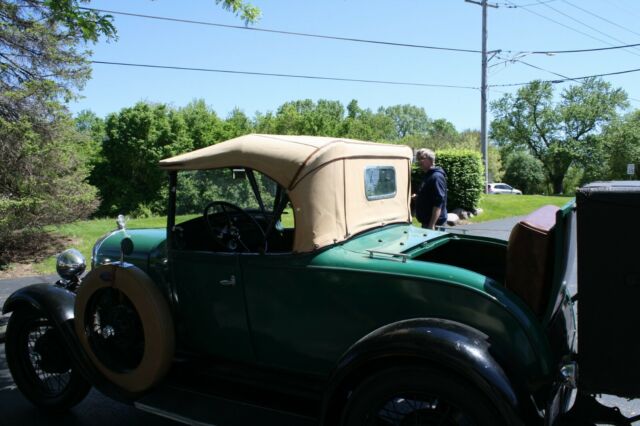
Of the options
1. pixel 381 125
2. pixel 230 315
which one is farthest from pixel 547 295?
pixel 381 125

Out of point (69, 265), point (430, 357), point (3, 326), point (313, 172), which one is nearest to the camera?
point (430, 357)

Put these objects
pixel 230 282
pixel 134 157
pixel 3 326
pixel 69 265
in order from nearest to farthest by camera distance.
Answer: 1. pixel 230 282
2. pixel 69 265
3. pixel 3 326
4. pixel 134 157

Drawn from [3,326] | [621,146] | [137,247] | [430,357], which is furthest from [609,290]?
[621,146]

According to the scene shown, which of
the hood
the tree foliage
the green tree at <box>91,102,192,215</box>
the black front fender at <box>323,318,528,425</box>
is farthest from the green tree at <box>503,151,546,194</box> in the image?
the black front fender at <box>323,318,528,425</box>

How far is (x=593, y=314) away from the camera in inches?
85.4

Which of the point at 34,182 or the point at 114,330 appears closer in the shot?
the point at 114,330

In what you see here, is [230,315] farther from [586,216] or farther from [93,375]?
[586,216]

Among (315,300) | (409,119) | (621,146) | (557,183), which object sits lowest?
(557,183)

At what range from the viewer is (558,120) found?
174 feet

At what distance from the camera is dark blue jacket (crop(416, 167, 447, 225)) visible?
6234 mm

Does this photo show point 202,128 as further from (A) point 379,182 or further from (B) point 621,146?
(B) point 621,146

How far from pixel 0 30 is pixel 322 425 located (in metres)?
10.2

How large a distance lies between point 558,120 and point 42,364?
186ft

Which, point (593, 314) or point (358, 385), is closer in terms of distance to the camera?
point (593, 314)
